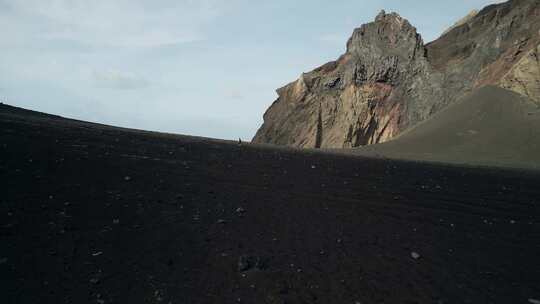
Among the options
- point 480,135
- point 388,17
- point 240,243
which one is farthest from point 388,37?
point 240,243

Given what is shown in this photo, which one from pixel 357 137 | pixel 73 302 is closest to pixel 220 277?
pixel 73 302

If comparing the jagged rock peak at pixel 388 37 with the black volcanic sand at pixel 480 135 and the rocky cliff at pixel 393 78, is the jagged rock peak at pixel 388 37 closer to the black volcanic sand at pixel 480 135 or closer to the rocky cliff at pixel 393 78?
the rocky cliff at pixel 393 78

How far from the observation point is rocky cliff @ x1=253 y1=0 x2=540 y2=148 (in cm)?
6419

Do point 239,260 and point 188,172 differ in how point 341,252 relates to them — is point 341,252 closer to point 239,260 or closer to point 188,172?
point 239,260

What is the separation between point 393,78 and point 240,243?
74931 millimetres

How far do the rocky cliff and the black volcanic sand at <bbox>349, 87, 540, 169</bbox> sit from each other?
A: 16.8 feet

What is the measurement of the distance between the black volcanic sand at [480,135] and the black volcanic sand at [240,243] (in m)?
35.7

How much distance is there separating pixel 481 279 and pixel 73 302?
259 inches

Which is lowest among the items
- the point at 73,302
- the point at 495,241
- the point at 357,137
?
the point at 73,302

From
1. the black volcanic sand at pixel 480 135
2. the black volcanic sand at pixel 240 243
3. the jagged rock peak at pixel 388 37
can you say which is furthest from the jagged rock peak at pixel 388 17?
the black volcanic sand at pixel 240 243

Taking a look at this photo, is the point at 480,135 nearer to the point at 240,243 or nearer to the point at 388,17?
the point at 388,17

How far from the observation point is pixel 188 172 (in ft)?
58.5

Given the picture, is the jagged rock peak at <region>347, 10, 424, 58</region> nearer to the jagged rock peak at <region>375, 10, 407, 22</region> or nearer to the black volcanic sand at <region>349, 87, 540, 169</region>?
the jagged rock peak at <region>375, 10, 407, 22</region>

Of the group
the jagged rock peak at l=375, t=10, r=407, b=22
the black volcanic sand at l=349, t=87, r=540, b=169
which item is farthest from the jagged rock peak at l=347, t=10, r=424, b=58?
the black volcanic sand at l=349, t=87, r=540, b=169
